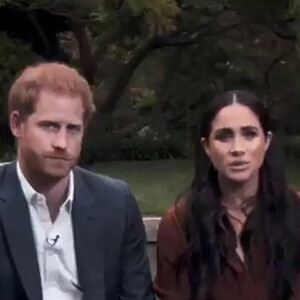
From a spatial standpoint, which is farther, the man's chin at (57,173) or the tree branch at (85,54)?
the tree branch at (85,54)

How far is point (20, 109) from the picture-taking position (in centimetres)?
294

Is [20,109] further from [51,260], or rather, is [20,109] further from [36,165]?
[51,260]

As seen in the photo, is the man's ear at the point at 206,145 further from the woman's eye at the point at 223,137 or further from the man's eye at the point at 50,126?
the man's eye at the point at 50,126

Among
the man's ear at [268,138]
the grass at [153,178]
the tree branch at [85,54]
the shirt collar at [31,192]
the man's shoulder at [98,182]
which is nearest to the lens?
the shirt collar at [31,192]

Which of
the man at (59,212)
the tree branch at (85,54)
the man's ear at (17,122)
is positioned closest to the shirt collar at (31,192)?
the man at (59,212)

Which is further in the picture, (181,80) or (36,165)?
(181,80)

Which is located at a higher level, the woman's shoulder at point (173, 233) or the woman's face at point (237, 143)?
the woman's face at point (237, 143)

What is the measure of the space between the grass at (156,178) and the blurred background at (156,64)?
13 millimetres

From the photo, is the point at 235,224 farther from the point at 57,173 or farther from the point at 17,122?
the point at 17,122

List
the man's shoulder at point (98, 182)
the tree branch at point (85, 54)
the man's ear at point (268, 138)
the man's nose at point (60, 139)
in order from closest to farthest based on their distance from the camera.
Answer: the man's nose at point (60, 139) → the man's shoulder at point (98, 182) → the man's ear at point (268, 138) → the tree branch at point (85, 54)

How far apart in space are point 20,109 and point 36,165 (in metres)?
0.16

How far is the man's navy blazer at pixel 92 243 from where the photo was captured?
2.97m

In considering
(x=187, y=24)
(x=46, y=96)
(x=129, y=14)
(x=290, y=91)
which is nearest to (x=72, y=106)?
(x=46, y=96)

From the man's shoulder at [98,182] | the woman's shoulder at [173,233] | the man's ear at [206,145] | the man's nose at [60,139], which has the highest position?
the man's nose at [60,139]
